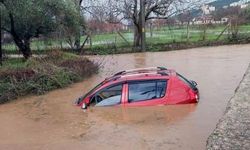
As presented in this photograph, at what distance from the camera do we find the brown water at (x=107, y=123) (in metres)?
9.87

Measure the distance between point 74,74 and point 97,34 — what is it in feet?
66.0

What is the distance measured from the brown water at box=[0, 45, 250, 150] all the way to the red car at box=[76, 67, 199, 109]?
0.20 meters

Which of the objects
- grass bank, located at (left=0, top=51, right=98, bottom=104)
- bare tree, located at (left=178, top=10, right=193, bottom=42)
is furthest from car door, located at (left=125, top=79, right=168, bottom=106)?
bare tree, located at (left=178, top=10, right=193, bottom=42)

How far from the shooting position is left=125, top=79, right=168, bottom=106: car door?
11.9 m

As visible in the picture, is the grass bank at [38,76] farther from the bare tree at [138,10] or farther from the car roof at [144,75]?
the bare tree at [138,10]

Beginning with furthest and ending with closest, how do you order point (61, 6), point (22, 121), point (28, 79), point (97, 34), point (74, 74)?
point (97, 34), point (61, 6), point (74, 74), point (28, 79), point (22, 121)

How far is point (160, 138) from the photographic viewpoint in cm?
988

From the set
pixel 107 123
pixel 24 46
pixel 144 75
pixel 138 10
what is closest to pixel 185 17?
pixel 138 10

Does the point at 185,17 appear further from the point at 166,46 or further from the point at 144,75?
the point at 144,75

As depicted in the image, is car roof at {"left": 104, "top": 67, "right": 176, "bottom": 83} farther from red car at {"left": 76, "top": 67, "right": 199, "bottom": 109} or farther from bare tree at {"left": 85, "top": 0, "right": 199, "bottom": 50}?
bare tree at {"left": 85, "top": 0, "right": 199, "bottom": 50}

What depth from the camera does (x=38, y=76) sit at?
16.8 metres

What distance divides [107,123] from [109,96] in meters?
1.07

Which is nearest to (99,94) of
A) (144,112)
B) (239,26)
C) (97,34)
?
(144,112)

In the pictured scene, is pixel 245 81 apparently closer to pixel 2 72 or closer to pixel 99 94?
Answer: pixel 99 94
